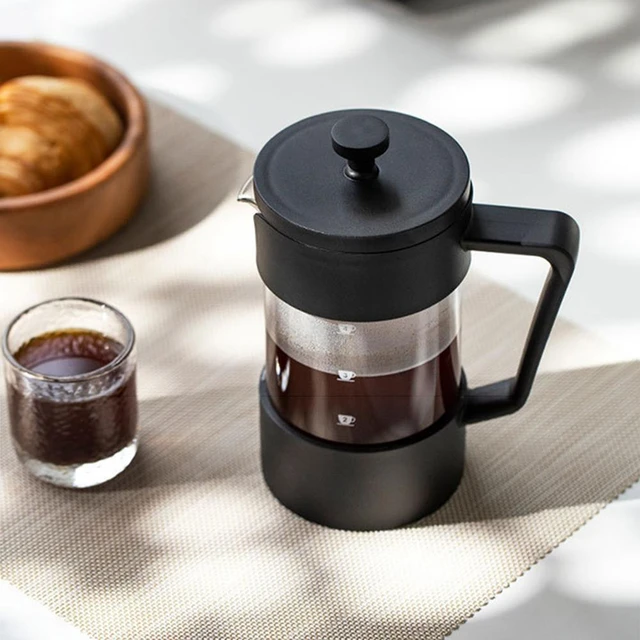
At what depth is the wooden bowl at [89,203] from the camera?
1.22 meters

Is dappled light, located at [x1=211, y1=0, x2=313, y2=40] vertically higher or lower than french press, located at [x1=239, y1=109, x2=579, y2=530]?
lower

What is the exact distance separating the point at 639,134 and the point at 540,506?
0.55 metres

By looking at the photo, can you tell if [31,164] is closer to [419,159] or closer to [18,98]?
[18,98]

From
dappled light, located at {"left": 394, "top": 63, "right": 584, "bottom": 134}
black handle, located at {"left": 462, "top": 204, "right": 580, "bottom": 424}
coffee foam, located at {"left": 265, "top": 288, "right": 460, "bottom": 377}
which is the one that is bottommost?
dappled light, located at {"left": 394, "top": 63, "right": 584, "bottom": 134}

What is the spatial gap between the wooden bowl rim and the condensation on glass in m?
0.33

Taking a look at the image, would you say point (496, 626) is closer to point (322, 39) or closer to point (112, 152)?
point (112, 152)

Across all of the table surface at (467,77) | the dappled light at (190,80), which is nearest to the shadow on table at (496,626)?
the table surface at (467,77)

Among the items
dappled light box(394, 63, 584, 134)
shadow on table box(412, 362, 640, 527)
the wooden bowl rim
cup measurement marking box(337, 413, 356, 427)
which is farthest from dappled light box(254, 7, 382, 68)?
cup measurement marking box(337, 413, 356, 427)

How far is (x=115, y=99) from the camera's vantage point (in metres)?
1.35

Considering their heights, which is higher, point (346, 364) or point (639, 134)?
point (346, 364)

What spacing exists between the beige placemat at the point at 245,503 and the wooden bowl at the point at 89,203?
3 cm

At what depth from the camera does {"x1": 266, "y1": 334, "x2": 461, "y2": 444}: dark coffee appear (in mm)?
944

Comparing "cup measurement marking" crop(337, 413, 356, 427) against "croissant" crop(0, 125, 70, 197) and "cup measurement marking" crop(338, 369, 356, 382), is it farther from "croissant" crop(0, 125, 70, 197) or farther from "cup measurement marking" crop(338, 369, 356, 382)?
"croissant" crop(0, 125, 70, 197)

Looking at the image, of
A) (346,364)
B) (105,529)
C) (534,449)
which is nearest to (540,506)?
(534,449)
